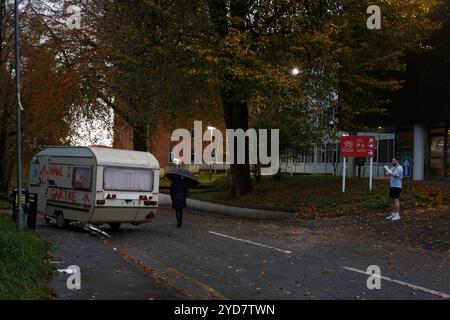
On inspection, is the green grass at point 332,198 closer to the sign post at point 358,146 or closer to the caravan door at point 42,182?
the sign post at point 358,146

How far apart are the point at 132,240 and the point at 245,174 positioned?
41.7 ft

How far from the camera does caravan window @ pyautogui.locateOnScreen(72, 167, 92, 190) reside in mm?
17516

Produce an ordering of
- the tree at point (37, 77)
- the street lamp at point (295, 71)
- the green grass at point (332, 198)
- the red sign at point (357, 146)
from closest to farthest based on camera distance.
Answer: the green grass at point (332, 198) → the red sign at point (357, 146) → the street lamp at point (295, 71) → the tree at point (37, 77)

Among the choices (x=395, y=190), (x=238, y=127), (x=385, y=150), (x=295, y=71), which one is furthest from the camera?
(x=385, y=150)

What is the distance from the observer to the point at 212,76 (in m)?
21.6

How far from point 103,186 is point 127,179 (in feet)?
2.88

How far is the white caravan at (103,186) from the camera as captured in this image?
56.8 ft

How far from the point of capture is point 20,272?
28.0 feet

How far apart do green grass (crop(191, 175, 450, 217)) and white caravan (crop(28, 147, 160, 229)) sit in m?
6.50

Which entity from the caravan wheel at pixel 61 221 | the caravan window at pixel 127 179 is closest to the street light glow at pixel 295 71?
the caravan window at pixel 127 179

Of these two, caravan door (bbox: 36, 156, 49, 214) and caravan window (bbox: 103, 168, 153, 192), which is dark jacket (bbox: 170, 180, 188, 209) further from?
caravan door (bbox: 36, 156, 49, 214)

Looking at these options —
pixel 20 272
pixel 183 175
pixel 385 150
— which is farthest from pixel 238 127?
pixel 20 272

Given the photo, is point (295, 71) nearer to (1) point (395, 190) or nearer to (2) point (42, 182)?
(1) point (395, 190)

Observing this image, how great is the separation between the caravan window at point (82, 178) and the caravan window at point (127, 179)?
56 centimetres
